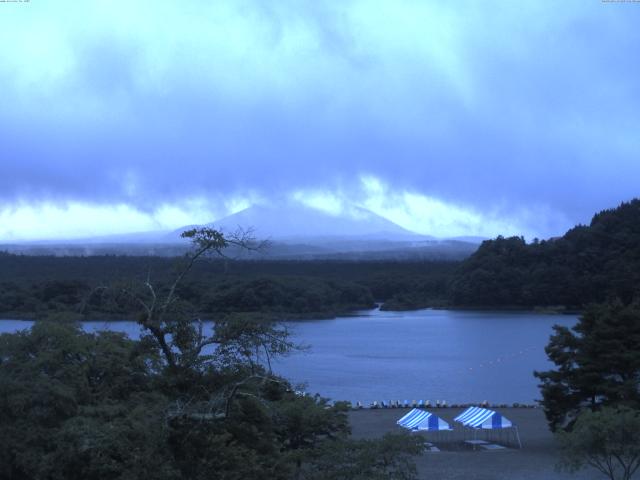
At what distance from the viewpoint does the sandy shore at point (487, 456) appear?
593 inches

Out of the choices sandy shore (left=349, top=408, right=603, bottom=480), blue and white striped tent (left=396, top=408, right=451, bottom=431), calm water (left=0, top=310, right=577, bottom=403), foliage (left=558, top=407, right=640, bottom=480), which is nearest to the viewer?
foliage (left=558, top=407, right=640, bottom=480)

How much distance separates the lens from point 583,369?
17.4 metres

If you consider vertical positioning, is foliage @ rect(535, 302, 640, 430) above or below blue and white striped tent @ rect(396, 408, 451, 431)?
above

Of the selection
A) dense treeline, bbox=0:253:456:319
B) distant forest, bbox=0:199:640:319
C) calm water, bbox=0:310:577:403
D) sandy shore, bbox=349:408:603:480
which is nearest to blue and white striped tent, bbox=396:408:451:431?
sandy shore, bbox=349:408:603:480

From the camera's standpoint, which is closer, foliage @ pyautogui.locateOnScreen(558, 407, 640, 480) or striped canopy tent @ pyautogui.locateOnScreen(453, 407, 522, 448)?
foliage @ pyautogui.locateOnScreen(558, 407, 640, 480)

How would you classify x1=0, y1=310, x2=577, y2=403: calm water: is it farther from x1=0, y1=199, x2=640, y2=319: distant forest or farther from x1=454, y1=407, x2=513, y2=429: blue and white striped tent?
x1=454, y1=407, x2=513, y2=429: blue and white striped tent

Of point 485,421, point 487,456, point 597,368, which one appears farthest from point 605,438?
point 485,421

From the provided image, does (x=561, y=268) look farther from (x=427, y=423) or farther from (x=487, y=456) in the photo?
(x=487, y=456)

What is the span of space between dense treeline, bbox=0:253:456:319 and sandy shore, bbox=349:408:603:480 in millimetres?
8762

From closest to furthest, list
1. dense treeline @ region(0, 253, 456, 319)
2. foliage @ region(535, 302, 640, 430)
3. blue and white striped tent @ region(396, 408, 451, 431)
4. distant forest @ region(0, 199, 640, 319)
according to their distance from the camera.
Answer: foliage @ region(535, 302, 640, 430) < blue and white striped tent @ region(396, 408, 451, 431) < dense treeline @ region(0, 253, 456, 319) < distant forest @ region(0, 199, 640, 319)

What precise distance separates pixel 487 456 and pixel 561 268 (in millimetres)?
47249

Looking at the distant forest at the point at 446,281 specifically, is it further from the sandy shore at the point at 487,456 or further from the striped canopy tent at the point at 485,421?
the striped canopy tent at the point at 485,421

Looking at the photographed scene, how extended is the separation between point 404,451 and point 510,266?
2298 inches

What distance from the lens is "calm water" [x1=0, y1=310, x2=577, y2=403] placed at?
2888cm
